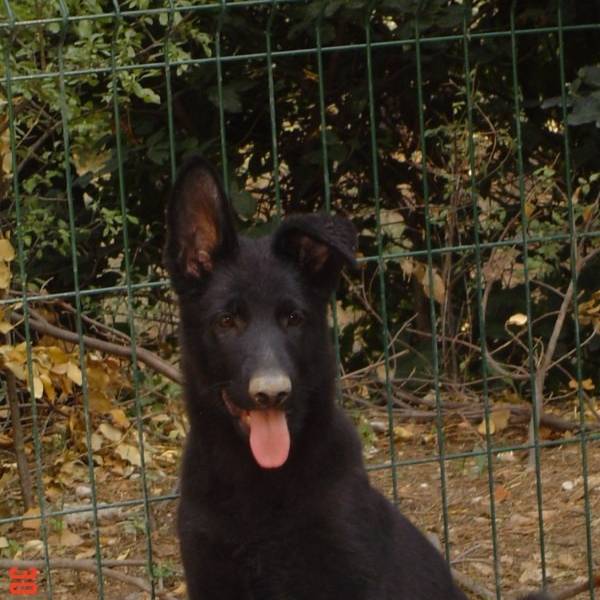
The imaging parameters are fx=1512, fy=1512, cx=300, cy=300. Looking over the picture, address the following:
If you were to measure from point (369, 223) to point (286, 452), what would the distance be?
12.4 feet

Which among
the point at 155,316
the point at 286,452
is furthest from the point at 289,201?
the point at 286,452

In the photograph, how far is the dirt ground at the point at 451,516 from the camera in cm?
644

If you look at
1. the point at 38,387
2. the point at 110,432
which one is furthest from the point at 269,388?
the point at 110,432

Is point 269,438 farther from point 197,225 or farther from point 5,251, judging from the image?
point 5,251

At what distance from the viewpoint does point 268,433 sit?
4598 mm

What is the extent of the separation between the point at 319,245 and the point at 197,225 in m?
0.39

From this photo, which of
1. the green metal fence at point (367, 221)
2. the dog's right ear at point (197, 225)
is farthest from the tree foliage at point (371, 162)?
the dog's right ear at point (197, 225)

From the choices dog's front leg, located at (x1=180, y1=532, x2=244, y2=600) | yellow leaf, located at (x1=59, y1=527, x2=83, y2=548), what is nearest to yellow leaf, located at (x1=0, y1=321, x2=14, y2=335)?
yellow leaf, located at (x1=59, y1=527, x2=83, y2=548)

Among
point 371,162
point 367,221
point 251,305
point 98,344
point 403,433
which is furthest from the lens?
point 367,221

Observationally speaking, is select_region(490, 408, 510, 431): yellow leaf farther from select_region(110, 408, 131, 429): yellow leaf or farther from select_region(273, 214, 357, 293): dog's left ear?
select_region(273, 214, 357, 293): dog's left ear

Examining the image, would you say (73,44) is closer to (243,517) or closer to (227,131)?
(227,131)

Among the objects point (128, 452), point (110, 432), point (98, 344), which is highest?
point (98, 344)

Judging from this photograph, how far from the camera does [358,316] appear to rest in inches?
Answer: 331

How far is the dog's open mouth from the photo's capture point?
459 centimetres
